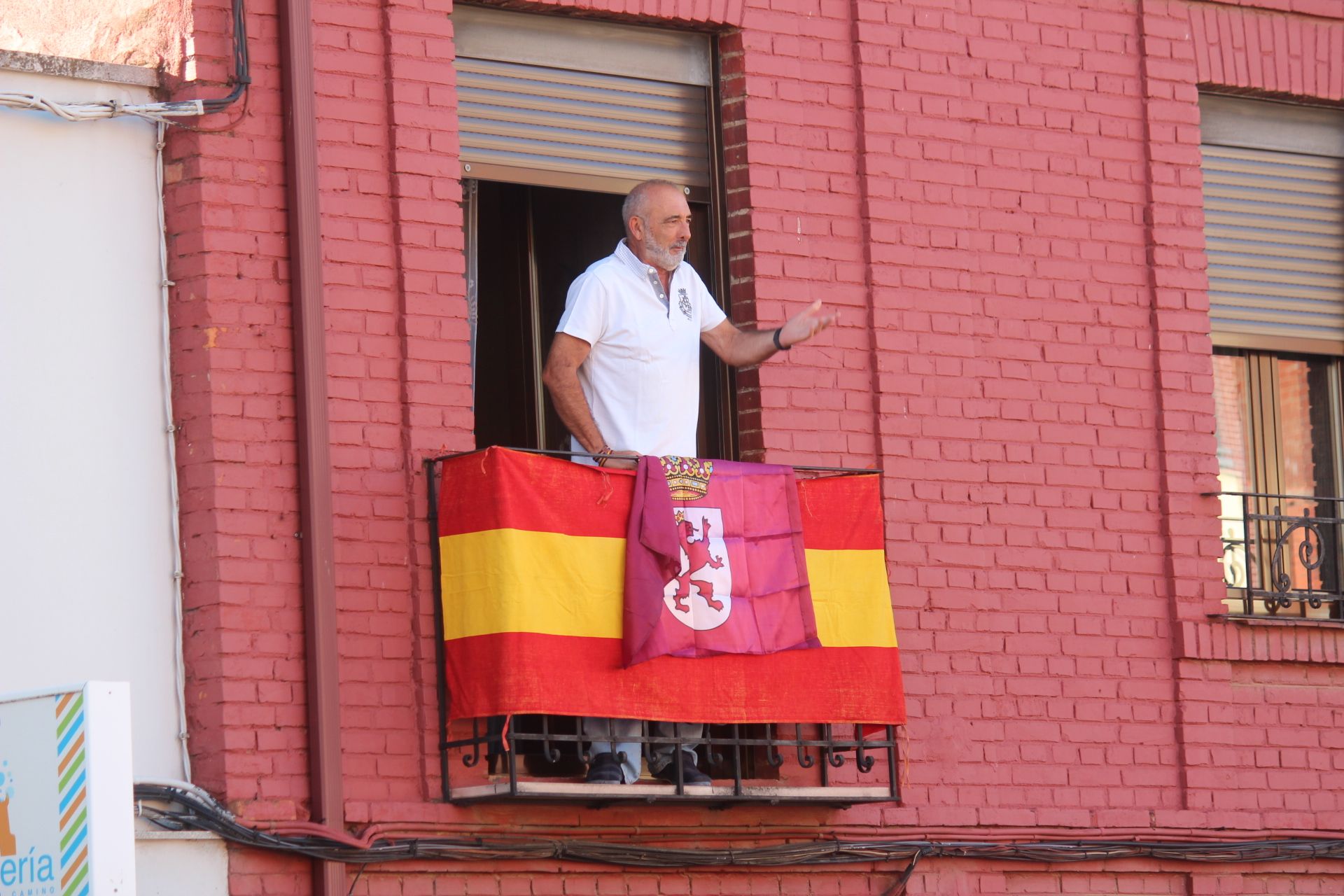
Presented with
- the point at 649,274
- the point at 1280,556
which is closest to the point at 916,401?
the point at 649,274

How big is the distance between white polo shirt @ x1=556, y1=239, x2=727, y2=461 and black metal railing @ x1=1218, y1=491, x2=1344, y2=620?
2847 mm

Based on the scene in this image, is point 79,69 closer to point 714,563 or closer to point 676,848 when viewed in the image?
point 714,563

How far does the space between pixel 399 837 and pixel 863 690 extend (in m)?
1.79

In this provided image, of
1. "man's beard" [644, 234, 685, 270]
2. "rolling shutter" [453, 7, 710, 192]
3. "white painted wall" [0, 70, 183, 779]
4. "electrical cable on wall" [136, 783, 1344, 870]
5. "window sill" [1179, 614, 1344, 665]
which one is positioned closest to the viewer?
"electrical cable on wall" [136, 783, 1344, 870]

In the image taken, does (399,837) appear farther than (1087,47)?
No

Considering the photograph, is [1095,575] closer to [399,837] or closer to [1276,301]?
[1276,301]

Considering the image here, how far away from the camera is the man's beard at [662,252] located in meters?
8.71

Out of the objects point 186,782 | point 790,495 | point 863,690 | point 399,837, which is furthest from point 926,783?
point 186,782

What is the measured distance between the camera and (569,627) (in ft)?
26.8

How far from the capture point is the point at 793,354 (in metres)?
9.41

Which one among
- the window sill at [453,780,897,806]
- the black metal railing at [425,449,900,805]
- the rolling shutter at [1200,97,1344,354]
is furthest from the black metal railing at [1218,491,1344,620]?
Result: the window sill at [453,780,897,806]

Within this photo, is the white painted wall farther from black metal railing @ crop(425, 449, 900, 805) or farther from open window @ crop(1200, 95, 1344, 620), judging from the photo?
open window @ crop(1200, 95, 1344, 620)

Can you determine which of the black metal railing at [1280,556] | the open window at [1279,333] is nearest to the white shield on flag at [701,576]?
the black metal railing at [1280,556]

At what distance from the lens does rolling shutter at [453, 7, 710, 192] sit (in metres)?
9.09
